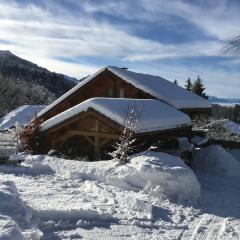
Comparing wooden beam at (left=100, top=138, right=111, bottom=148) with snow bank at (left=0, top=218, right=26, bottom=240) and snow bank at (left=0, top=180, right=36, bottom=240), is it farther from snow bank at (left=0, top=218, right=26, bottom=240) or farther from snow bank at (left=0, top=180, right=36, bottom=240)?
snow bank at (left=0, top=218, right=26, bottom=240)

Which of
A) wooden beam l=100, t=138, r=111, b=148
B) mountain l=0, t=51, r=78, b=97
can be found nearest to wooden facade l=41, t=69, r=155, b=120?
wooden beam l=100, t=138, r=111, b=148

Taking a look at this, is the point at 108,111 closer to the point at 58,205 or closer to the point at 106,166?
the point at 106,166

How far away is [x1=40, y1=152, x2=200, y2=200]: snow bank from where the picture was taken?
13.2 metres

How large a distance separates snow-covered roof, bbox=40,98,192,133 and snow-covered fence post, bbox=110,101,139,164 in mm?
168

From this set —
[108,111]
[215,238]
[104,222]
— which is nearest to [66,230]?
[104,222]

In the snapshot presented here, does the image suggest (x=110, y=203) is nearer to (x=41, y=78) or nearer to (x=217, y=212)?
(x=217, y=212)

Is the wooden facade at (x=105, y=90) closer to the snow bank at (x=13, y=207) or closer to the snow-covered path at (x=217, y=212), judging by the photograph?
the snow-covered path at (x=217, y=212)

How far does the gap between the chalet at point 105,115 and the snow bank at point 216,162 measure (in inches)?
70.0

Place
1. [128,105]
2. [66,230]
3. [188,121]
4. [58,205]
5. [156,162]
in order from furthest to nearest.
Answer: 1. [188,121]
2. [128,105]
3. [156,162]
4. [58,205]
5. [66,230]

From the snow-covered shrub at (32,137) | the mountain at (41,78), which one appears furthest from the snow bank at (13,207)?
the mountain at (41,78)

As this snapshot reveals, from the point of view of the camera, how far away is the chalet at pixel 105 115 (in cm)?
1748

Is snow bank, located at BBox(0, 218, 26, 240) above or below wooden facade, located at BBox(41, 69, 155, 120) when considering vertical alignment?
below

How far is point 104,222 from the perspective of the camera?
10023mm

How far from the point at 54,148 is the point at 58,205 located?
8.42 metres
